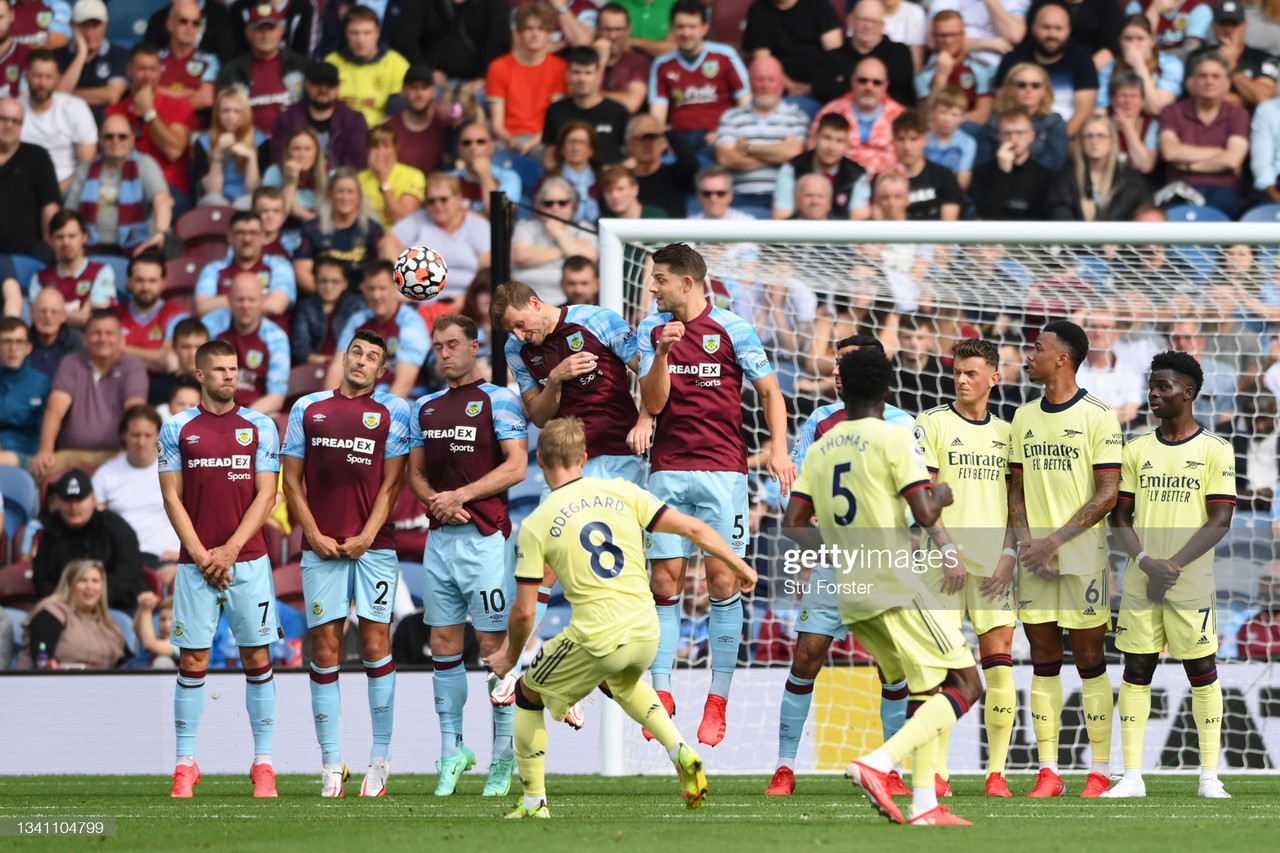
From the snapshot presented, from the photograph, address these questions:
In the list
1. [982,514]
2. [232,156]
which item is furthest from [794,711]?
[232,156]

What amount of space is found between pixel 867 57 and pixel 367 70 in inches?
189

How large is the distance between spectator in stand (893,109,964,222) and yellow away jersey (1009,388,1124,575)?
497 cm

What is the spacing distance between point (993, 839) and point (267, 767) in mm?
4410

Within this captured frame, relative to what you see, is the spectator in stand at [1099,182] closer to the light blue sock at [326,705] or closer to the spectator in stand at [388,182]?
the spectator in stand at [388,182]

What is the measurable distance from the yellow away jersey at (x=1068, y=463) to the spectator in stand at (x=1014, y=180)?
17.1ft

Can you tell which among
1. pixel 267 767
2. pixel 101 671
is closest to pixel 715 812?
pixel 267 767

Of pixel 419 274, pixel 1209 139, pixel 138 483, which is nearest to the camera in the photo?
pixel 419 274

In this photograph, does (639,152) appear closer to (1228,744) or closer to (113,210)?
(113,210)

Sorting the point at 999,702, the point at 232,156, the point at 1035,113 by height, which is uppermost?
the point at 1035,113

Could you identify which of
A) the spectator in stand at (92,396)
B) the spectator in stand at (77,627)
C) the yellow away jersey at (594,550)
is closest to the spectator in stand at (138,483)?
the spectator in stand at (92,396)

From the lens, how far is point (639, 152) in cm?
1455

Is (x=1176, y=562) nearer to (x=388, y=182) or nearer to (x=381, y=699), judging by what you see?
(x=381, y=699)

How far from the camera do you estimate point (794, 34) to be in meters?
15.1

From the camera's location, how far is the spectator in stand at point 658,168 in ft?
47.6
